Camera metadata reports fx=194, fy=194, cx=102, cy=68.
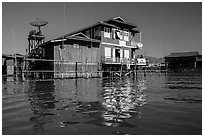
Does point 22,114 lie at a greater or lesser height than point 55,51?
lesser

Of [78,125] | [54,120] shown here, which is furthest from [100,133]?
[54,120]

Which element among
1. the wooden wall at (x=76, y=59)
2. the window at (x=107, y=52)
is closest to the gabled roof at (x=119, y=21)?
the window at (x=107, y=52)

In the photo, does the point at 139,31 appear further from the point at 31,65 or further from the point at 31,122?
the point at 31,122

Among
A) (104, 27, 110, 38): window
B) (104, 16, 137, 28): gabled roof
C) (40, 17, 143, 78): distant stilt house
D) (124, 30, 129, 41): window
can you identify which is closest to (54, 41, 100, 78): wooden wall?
(40, 17, 143, 78): distant stilt house

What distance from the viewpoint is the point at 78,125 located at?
4.07 meters

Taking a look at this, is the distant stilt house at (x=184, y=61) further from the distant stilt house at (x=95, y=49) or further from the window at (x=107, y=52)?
the window at (x=107, y=52)

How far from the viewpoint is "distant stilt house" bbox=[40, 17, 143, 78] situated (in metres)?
23.3

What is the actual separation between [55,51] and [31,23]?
37.3 feet

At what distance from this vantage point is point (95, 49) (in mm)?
26422

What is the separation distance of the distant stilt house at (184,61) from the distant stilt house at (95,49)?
93.5 feet

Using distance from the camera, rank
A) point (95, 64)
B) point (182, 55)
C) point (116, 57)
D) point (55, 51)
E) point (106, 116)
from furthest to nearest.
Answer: point (182, 55)
point (116, 57)
point (95, 64)
point (55, 51)
point (106, 116)

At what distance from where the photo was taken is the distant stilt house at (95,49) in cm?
2333

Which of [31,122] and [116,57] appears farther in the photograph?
[116,57]

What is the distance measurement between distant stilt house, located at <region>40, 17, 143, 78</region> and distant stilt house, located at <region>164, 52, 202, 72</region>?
2850 centimetres
